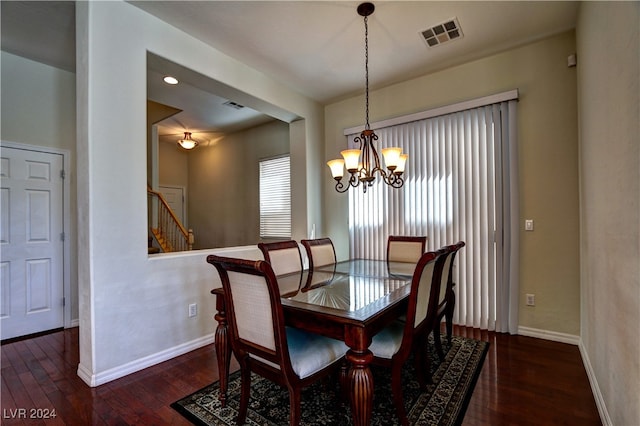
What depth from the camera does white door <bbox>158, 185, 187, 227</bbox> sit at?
7.02m

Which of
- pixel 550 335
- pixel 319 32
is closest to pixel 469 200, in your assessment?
pixel 550 335

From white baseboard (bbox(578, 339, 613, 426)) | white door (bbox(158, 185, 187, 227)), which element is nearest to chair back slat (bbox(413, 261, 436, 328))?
white baseboard (bbox(578, 339, 613, 426))

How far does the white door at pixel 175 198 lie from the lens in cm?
702

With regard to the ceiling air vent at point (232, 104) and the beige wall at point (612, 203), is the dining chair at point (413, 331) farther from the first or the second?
the ceiling air vent at point (232, 104)

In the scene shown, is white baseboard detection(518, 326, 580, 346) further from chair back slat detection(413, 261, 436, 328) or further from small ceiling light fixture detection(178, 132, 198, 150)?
small ceiling light fixture detection(178, 132, 198, 150)

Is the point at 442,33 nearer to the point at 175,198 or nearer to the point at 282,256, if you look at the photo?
the point at 282,256

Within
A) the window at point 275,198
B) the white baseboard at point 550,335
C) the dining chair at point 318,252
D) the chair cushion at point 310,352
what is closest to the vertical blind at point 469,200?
the white baseboard at point 550,335

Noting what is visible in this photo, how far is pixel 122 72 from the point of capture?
242 centimetres

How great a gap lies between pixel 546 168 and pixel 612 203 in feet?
5.17

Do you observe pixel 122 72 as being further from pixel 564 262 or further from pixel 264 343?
pixel 564 262

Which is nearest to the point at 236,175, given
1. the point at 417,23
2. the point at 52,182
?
the point at 52,182

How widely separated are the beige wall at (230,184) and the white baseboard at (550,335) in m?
4.28

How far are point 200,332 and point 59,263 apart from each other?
79.3 inches

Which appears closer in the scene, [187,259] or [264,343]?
[264,343]
